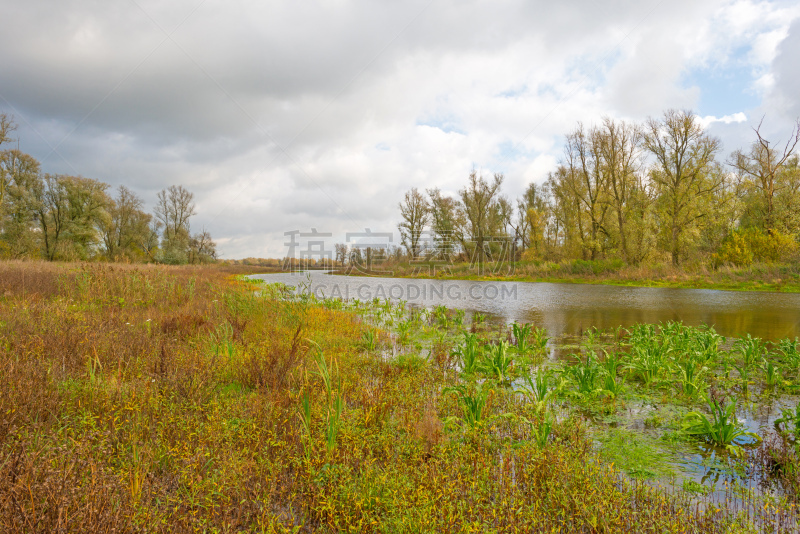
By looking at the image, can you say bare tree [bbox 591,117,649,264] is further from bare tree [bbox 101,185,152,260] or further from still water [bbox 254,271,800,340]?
bare tree [bbox 101,185,152,260]

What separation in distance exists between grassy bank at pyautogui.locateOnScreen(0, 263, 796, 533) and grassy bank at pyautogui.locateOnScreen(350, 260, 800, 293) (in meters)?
24.1

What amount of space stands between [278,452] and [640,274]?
3086 centimetres

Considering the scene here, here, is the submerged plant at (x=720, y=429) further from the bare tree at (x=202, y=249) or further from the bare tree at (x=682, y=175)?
the bare tree at (x=202, y=249)

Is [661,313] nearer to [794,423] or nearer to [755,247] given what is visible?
[794,423]

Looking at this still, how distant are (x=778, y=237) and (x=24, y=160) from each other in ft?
179

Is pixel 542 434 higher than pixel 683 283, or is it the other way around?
pixel 683 283

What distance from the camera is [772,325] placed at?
396 inches

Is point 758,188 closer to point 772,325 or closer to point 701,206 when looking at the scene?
point 701,206

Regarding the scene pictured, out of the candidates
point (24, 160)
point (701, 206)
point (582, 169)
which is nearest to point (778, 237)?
point (701, 206)

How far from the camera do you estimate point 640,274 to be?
27453mm

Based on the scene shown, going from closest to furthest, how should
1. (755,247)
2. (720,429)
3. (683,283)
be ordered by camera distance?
(720,429)
(683,283)
(755,247)

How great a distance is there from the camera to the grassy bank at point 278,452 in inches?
87.0

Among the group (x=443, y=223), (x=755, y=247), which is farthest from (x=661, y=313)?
(x=443, y=223)

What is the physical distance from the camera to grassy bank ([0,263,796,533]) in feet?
7.25
